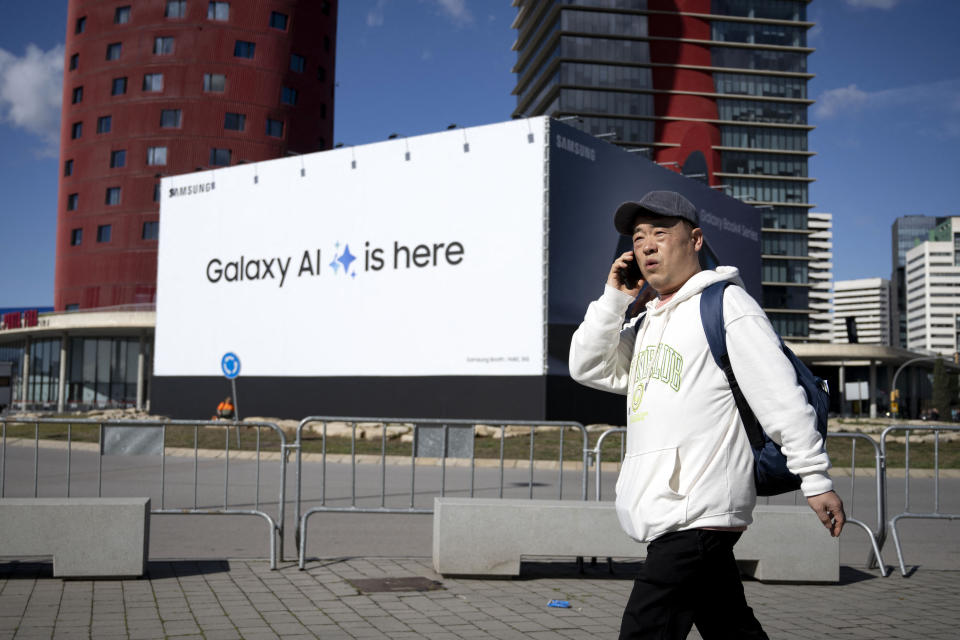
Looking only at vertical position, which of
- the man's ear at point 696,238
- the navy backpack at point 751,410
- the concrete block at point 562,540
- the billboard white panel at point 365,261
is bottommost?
the concrete block at point 562,540

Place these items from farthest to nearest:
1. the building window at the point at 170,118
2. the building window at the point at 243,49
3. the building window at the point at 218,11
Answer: the building window at the point at 243,49, the building window at the point at 218,11, the building window at the point at 170,118

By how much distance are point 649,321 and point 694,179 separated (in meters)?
36.3

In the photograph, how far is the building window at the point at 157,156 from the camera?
59062 millimetres

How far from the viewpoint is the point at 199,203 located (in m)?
35.0

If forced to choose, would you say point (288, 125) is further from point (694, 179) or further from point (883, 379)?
point (883, 379)

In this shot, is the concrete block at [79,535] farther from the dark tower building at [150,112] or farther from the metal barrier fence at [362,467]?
the dark tower building at [150,112]

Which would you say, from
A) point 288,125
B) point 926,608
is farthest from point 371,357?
point 288,125

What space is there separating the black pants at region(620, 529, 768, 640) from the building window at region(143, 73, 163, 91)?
2439 inches

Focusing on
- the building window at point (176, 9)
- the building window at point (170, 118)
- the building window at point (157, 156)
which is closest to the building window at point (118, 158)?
the building window at point (157, 156)

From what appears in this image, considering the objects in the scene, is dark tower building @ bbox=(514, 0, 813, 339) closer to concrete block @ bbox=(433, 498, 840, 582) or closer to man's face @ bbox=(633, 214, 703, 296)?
concrete block @ bbox=(433, 498, 840, 582)

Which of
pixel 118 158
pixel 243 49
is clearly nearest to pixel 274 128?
pixel 243 49

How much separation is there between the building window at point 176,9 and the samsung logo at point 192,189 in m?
28.6

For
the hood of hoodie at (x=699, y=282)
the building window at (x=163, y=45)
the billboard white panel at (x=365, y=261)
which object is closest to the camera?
the hood of hoodie at (x=699, y=282)

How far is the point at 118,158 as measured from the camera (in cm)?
5978
